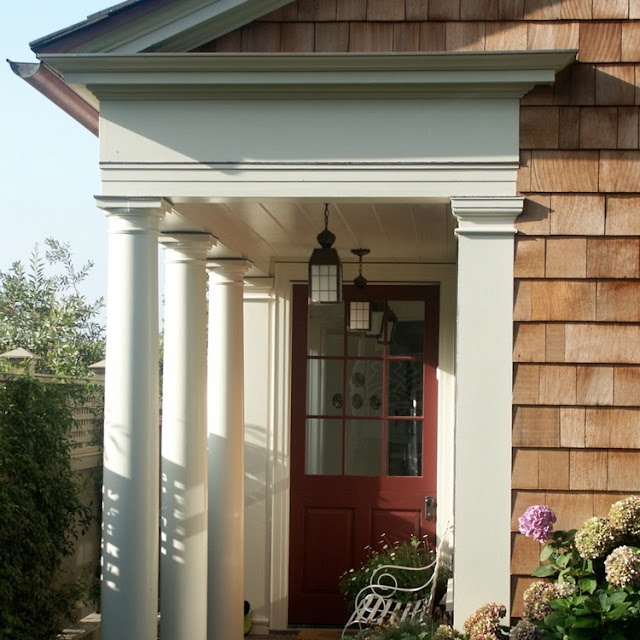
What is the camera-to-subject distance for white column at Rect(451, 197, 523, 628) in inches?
186

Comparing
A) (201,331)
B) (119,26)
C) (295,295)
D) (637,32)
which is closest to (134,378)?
(201,331)

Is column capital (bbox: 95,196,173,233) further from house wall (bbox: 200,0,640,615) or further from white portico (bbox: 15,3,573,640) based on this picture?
house wall (bbox: 200,0,640,615)

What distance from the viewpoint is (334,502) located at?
27.4 ft

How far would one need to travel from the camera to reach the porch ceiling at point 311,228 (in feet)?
18.8

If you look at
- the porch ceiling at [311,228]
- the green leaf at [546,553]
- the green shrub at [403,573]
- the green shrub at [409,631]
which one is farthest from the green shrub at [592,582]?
the green shrub at [403,573]

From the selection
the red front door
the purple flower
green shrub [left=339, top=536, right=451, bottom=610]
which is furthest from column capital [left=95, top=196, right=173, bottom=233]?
the red front door

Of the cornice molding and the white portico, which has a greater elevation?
the cornice molding

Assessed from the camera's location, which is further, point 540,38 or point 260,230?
point 260,230

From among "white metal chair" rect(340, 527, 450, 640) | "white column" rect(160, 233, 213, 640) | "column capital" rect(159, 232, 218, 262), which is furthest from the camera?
"white metal chair" rect(340, 527, 450, 640)

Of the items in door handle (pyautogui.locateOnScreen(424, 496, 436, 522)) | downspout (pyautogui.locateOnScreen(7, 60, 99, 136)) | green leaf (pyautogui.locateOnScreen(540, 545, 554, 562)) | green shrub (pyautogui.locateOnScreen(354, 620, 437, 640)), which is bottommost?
green shrub (pyautogui.locateOnScreen(354, 620, 437, 640))

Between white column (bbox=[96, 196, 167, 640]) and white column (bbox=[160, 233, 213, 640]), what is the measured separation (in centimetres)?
68

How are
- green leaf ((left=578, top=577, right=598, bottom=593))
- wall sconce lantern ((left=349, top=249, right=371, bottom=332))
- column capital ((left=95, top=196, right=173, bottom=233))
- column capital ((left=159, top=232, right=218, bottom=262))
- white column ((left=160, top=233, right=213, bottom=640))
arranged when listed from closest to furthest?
green leaf ((left=578, top=577, right=598, bottom=593)), column capital ((left=95, top=196, right=173, bottom=233)), white column ((left=160, top=233, right=213, bottom=640)), column capital ((left=159, top=232, right=218, bottom=262)), wall sconce lantern ((left=349, top=249, right=371, bottom=332))

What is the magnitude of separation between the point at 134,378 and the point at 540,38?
241 centimetres

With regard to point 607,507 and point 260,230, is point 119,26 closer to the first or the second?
point 260,230
